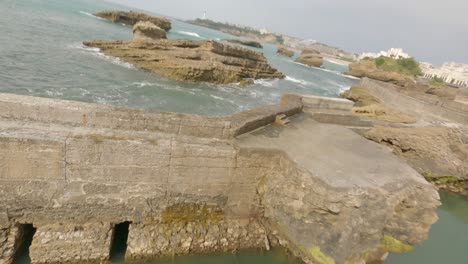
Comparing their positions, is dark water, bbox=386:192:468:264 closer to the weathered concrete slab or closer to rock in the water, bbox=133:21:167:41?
the weathered concrete slab

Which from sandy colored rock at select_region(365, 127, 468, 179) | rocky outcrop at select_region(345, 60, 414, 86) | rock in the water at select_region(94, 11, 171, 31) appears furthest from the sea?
rocky outcrop at select_region(345, 60, 414, 86)

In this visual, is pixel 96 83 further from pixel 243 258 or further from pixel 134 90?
pixel 243 258

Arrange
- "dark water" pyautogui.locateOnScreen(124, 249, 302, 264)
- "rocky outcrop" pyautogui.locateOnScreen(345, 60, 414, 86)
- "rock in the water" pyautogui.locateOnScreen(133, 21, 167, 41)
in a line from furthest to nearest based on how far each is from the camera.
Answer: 1. "rocky outcrop" pyautogui.locateOnScreen(345, 60, 414, 86)
2. "rock in the water" pyautogui.locateOnScreen(133, 21, 167, 41)
3. "dark water" pyautogui.locateOnScreen(124, 249, 302, 264)

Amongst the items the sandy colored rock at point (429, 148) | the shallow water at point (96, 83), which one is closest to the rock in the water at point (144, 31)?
the shallow water at point (96, 83)

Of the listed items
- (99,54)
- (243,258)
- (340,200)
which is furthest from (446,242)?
(99,54)

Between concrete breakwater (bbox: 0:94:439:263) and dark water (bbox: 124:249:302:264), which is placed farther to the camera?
dark water (bbox: 124:249:302:264)

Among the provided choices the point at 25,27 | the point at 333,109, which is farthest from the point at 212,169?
the point at 25,27
